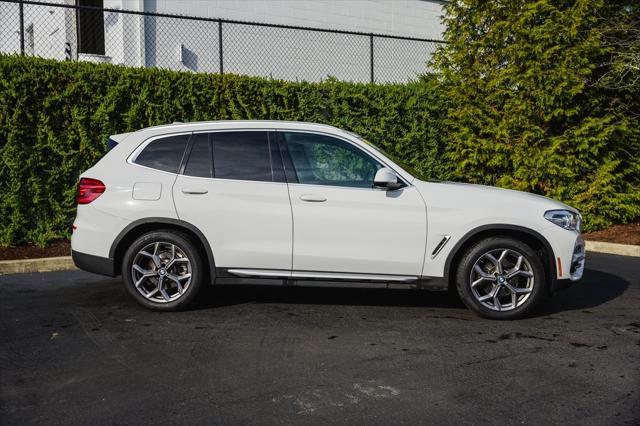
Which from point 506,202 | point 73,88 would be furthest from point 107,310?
point 73,88

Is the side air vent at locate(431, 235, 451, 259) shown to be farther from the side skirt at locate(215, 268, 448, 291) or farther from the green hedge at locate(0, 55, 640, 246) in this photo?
the green hedge at locate(0, 55, 640, 246)

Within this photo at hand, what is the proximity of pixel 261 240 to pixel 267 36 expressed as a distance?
12.2 meters

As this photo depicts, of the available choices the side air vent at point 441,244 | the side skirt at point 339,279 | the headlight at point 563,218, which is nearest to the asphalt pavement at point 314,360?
the side skirt at point 339,279

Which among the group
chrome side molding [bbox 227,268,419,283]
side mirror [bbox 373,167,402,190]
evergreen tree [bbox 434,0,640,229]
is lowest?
chrome side molding [bbox 227,268,419,283]

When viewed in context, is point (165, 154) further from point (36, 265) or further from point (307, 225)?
point (36, 265)

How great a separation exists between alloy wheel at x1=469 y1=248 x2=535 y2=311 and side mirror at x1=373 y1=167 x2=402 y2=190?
104 centimetres

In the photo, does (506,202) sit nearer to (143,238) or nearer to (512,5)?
(143,238)

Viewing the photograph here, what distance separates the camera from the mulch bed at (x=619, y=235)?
1099 centimetres

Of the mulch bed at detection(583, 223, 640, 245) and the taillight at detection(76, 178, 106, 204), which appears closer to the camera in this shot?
the taillight at detection(76, 178, 106, 204)

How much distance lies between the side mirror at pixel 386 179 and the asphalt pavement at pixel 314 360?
122cm

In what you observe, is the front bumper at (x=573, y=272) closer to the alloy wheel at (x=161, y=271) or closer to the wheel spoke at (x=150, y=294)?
the alloy wheel at (x=161, y=271)

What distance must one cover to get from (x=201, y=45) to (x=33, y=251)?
840 cm

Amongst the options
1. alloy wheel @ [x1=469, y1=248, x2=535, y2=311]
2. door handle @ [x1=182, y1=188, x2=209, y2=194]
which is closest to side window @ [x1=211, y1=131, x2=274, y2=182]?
door handle @ [x1=182, y1=188, x2=209, y2=194]

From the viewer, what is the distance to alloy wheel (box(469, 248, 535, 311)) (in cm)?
583
